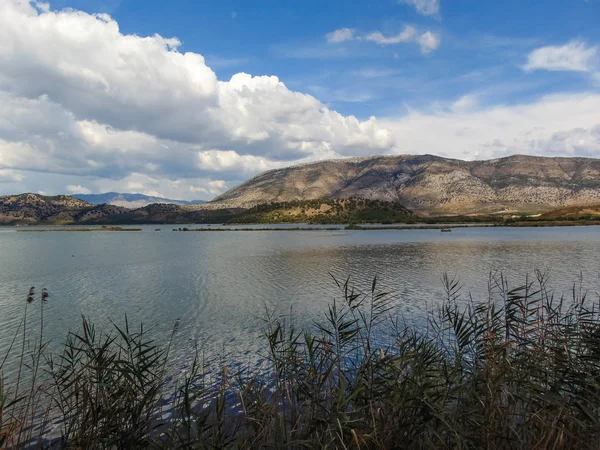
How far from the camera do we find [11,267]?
59.5 meters

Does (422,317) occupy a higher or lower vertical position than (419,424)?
lower

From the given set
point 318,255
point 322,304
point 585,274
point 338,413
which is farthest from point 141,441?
point 318,255

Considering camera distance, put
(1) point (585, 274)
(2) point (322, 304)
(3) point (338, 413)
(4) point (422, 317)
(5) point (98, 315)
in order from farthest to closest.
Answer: (1) point (585, 274) < (2) point (322, 304) < (5) point (98, 315) < (4) point (422, 317) < (3) point (338, 413)

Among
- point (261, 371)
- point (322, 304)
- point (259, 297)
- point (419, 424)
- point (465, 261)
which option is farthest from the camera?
point (465, 261)

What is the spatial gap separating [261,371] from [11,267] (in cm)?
6081

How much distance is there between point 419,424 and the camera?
26.8ft

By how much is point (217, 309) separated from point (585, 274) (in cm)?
4062

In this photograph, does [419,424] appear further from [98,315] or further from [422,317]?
[98,315]

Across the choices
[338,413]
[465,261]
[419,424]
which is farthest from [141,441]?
[465,261]

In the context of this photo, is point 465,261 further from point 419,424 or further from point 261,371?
point 419,424

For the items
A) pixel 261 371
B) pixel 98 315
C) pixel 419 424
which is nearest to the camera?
pixel 419 424

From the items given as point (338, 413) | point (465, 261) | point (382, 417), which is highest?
point (338, 413)

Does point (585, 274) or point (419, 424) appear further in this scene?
point (585, 274)

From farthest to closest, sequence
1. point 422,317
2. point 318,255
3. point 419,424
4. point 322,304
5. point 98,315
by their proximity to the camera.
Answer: point 318,255
point 322,304
point 98,315
point 422,317
point 419,424
